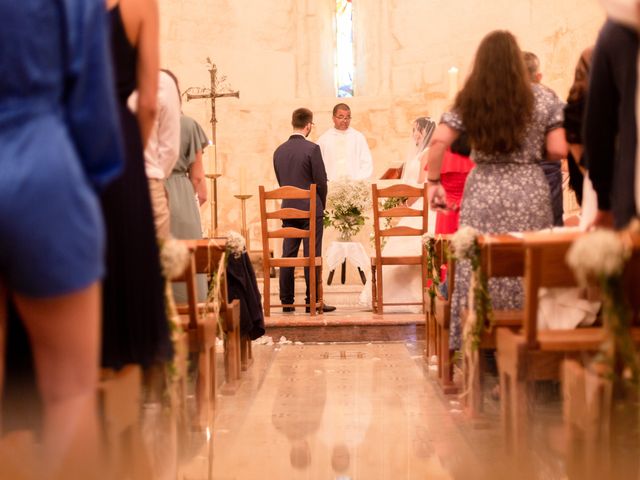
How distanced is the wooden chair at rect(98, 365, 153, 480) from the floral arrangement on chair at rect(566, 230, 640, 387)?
1.28 metres

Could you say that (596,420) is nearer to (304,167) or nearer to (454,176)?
(454,176)

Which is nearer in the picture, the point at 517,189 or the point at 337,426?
the point at 337,426

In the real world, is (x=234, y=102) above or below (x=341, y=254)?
above

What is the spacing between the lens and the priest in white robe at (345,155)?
10.7 m

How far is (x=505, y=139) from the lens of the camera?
13.5ft

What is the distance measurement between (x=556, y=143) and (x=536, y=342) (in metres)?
1.42

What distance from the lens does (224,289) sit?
4.80 m

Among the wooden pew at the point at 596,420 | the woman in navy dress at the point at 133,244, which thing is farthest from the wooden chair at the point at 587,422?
the woman in navy dress at the point at 133,244

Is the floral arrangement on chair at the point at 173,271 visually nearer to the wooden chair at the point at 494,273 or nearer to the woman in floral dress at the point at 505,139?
the wooden chair at the point at 494,273

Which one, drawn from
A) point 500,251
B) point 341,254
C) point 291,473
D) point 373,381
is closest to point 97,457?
point 291,473

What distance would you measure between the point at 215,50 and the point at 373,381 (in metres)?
8.63

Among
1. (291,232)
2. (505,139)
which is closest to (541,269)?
(505,139)

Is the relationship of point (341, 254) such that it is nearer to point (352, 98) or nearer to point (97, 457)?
point (352, 98)

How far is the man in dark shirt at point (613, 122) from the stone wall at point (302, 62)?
9.62m
